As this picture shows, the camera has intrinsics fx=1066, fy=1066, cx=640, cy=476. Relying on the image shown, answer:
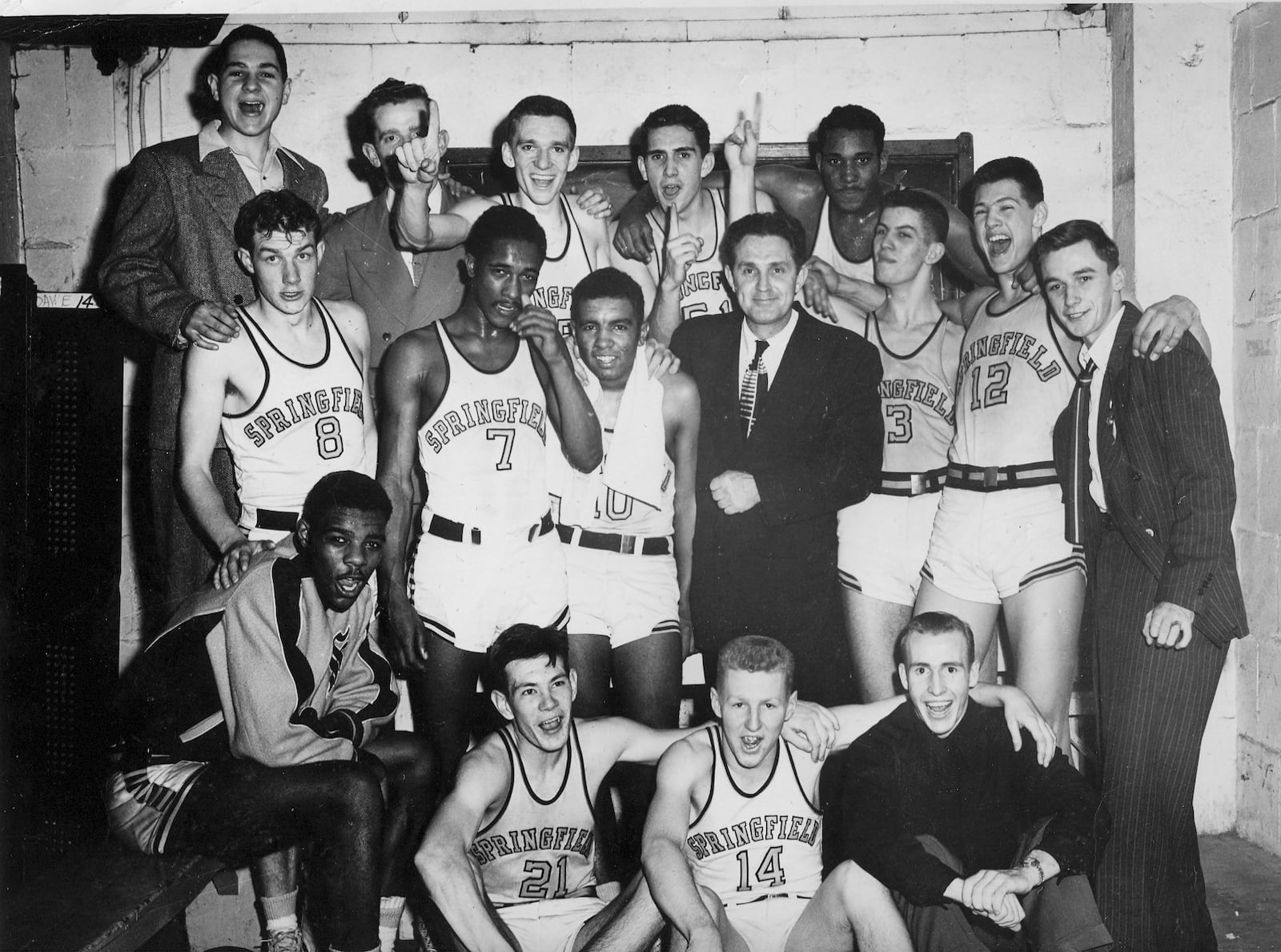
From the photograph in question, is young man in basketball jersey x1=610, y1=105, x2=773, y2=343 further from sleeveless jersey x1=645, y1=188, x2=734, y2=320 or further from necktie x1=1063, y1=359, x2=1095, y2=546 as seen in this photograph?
necktie x1=1063, y1=359, x2=1095, y2=546

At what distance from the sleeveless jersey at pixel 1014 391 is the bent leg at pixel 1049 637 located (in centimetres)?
42

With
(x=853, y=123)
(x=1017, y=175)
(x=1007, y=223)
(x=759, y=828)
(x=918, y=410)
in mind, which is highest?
(x=853, y=123)

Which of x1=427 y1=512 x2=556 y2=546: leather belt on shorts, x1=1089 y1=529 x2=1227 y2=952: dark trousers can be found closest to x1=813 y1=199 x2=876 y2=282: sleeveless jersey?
x1=1089 y1=529 x2=1227 y2=952: dark trousers

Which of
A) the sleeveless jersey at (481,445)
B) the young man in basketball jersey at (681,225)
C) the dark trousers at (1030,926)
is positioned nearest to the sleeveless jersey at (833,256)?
the young man in basketball jersey at (681,225)

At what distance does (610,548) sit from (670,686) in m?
0.50

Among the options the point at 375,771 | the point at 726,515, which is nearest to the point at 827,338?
the point at 726,515

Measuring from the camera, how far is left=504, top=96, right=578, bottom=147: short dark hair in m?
3.57

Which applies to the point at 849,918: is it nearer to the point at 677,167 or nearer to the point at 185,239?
the point at 677,167

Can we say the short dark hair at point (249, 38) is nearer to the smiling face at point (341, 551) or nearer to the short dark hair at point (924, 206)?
the smiling face at point (341, 551)

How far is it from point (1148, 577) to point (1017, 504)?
0.46 m

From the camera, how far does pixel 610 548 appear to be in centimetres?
353

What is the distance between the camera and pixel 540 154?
355cm

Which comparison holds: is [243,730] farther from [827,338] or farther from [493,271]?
[827,338]

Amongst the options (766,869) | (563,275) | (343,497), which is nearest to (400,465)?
(343,497)
